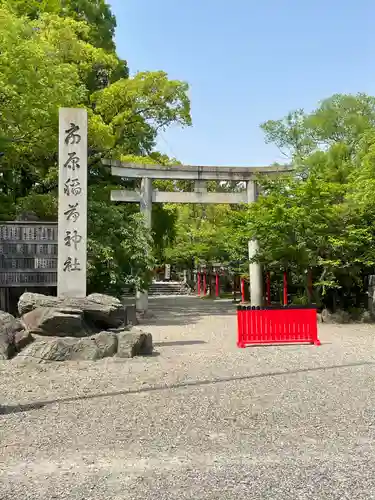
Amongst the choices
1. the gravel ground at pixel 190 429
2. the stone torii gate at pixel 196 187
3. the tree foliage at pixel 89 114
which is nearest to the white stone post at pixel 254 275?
the stone torii gate at pixel 196 187

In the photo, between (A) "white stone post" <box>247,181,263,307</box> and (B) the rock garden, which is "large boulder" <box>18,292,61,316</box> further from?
(A) "white stone post" <box>247,181,263,307</box>

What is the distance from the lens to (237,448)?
173 inches

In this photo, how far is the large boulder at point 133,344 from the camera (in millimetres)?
9250

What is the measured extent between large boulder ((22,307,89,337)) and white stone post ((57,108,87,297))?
100 centimetres

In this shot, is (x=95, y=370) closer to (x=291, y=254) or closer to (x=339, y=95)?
(x=291, y=254)

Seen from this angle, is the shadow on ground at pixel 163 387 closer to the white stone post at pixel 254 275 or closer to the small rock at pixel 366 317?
the small rock at pixel 366 317

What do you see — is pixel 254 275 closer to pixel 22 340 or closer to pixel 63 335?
pixel 63 335

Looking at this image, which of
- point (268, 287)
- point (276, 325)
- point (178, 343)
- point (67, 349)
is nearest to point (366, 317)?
point (268, 287)

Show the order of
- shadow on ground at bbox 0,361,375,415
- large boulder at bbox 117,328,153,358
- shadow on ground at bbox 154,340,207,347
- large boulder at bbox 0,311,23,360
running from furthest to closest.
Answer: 1. shadow on ground at bbox 154,340,207,347
2. large boulder at bbox 117,328,153,358
3. large boulder at bbox 0,311,23,360
4. shadow on ground at bbox 0,361,375,415

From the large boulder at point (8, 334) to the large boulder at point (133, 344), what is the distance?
189 centimetres

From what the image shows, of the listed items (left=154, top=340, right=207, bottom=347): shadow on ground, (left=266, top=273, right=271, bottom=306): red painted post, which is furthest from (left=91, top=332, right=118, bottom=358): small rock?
(left=266, top=273, right=271, bottom=306): red painted post

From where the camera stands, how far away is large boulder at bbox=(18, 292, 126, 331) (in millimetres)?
9656

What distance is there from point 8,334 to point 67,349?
1.10 metres

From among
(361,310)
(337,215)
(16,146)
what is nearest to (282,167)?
(337,215)
